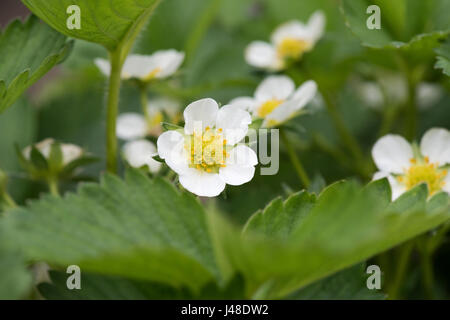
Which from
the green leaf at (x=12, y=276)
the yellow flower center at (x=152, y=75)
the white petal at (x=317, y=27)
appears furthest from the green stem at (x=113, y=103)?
the white petal at (x=317, y=27)

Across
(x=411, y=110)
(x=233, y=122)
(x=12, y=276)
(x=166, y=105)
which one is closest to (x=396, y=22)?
(x=411, y=110)

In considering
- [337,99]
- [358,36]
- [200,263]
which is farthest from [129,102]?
[200,263]

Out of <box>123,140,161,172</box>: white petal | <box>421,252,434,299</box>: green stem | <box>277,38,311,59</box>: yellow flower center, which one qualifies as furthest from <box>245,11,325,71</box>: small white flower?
<box>421,252,434,299</box>: green stem

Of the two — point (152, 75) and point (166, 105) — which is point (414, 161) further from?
point (166, 105)

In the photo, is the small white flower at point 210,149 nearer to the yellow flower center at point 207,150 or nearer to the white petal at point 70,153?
the yellow flower center at point 207,150

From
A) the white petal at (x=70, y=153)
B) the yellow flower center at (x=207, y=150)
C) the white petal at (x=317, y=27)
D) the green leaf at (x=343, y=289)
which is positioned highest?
the white petal at (x=317, y=27)

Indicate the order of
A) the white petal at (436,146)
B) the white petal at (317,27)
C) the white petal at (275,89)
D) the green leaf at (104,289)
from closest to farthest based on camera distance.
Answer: the green leaf at (104,289) < the white petal at (436,146) < the white petal at (275,89) < the white petal at (317,27)
